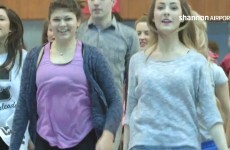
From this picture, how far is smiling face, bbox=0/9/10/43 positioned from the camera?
11.2 feet

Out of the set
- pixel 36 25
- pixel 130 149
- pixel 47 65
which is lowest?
pixel 36 25

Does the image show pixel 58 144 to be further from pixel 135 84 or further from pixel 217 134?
pixel 217 134

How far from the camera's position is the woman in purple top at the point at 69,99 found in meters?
2.53

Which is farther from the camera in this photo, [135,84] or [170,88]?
[135,84]

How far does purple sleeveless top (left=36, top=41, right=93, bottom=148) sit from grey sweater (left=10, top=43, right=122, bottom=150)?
4 cm

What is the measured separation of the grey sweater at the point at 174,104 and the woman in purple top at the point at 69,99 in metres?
0.19

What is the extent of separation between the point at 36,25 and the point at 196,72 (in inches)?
203

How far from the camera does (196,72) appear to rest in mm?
2449

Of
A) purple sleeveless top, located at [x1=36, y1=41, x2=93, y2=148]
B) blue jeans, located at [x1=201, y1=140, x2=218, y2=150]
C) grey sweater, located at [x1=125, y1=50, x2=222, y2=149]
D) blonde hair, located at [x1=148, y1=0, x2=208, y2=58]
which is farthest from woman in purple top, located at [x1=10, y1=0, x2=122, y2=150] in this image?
blue jeans, located at [x1=201, y1=140, x2=218, y2=150]

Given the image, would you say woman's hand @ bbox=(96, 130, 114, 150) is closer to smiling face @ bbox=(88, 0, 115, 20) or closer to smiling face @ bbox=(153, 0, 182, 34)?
smiling face @ bbox=(153, 0, 182, 34)

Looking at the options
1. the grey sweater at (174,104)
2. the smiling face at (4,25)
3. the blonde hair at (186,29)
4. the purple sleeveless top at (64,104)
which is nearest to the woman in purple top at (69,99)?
the purple sleeveless top at (64,104)

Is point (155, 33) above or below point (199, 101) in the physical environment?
above

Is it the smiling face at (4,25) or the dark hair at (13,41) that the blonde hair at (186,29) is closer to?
the dark hair at (13,41)

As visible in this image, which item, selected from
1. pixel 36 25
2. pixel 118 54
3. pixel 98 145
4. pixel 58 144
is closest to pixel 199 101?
pixel 98 145
